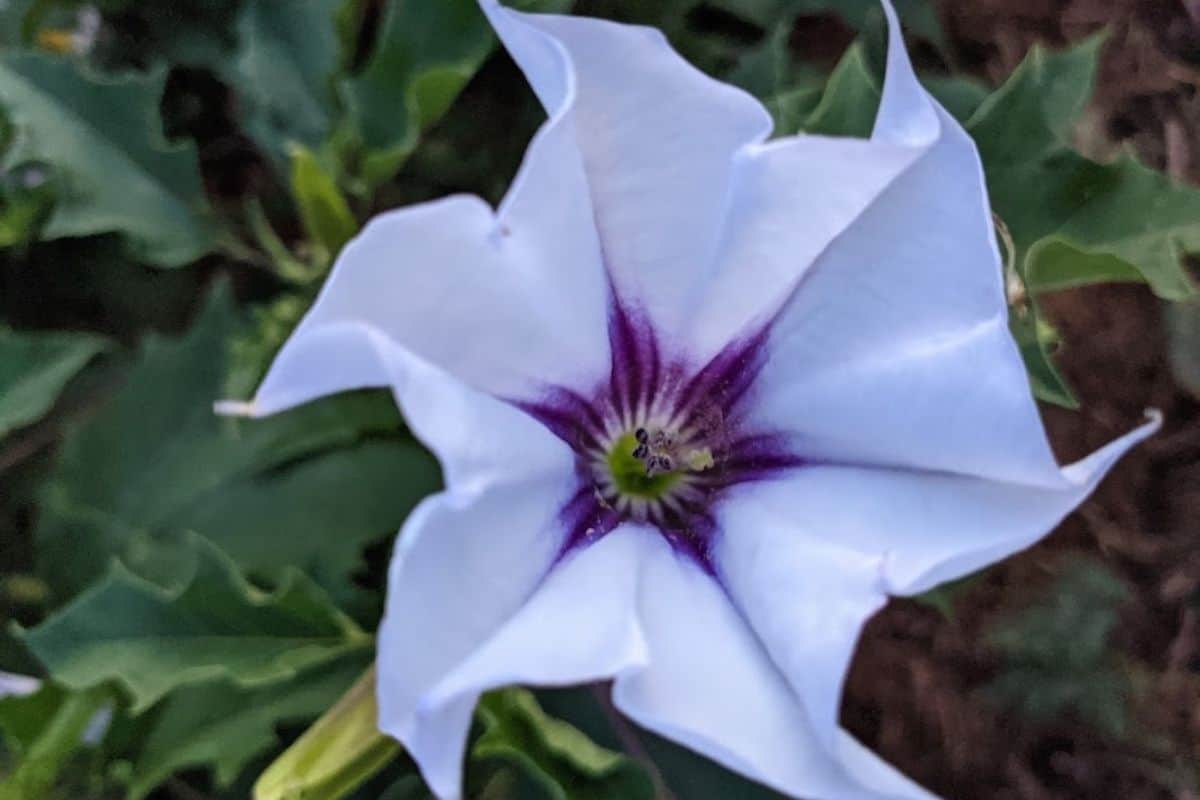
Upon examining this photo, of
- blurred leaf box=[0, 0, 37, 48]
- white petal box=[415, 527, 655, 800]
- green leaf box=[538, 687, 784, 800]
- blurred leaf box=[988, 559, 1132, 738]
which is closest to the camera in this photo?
white petal box=[415, 527, 655, 800]

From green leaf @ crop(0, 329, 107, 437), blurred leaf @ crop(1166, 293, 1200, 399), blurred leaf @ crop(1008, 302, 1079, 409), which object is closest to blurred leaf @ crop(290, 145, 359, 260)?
green leaf @ crop(0, 329, 107, 437)

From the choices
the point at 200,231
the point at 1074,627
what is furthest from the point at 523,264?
the point at 1074,627

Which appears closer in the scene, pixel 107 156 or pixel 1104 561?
pixel 107 156

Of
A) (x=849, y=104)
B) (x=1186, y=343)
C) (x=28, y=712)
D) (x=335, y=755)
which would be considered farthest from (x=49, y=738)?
(x=1186, y=343)

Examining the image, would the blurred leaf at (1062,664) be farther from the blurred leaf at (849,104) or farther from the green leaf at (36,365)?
the green leaf at (36,365)

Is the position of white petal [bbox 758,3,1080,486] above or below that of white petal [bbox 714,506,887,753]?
above

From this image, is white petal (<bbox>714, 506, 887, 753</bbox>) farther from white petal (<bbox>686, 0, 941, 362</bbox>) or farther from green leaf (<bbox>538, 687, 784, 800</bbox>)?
green leaf (<bbox>538, 687, 784, 800</bbox>)

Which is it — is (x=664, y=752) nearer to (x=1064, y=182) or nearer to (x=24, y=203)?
(x=1064, y=182)
